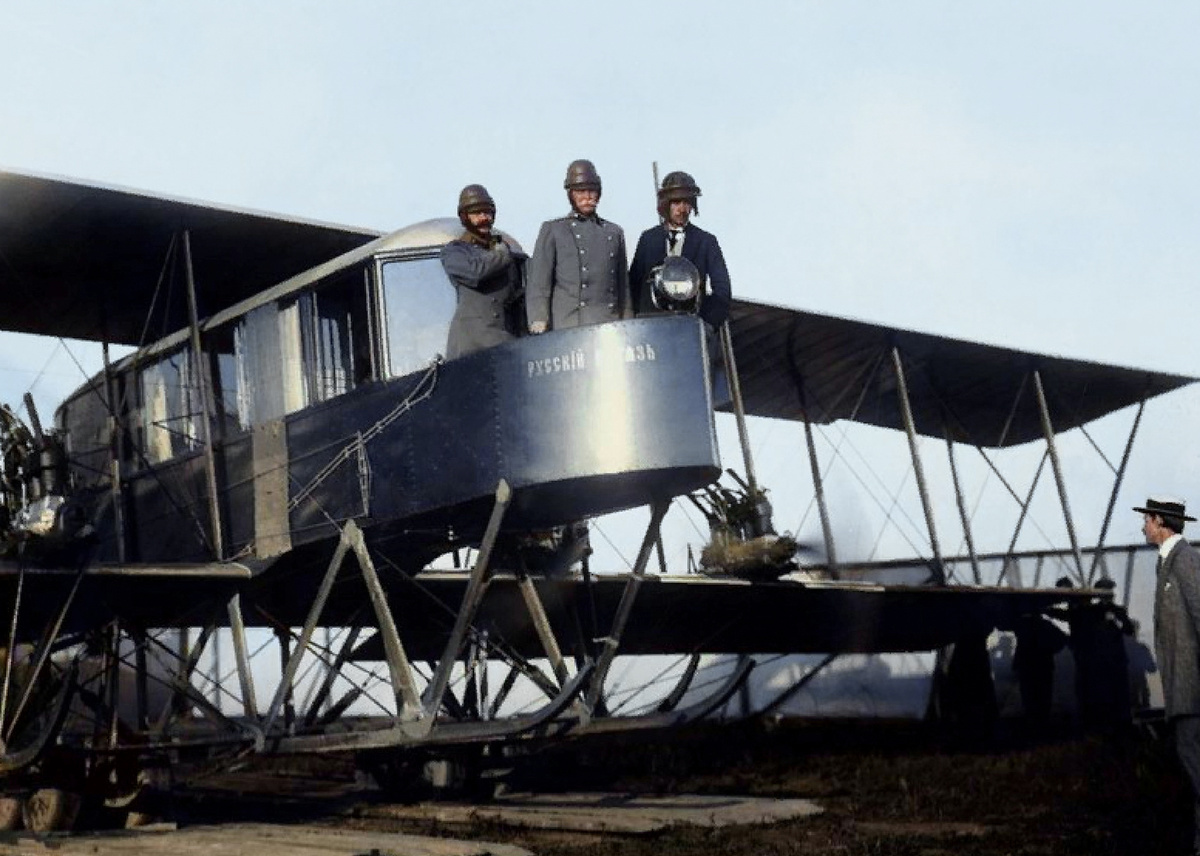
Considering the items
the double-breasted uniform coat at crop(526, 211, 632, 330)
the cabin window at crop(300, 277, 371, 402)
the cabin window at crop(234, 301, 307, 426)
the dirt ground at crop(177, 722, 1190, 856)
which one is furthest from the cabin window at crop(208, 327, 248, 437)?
the dirt ground at crop(177, 722, 1190, 856)

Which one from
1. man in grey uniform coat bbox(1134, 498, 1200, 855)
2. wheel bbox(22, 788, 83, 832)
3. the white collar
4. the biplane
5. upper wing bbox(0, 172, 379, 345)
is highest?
upper wing bbox(0, 172, 379, 345)

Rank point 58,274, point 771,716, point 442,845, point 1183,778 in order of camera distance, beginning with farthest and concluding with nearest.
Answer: point 771,716 < point 58,274 < point 1183,778 < point 442,845

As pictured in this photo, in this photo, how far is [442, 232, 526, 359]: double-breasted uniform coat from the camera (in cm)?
996

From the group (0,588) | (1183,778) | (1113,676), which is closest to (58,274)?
(0,588)

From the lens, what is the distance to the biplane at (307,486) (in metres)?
9.36

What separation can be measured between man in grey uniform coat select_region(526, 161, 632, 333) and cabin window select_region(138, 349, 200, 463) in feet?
12.6

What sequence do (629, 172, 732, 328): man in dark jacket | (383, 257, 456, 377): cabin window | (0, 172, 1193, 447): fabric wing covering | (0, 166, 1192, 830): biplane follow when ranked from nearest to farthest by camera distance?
1. (0, 166, 1192, 830): biplane
2. (629, 172, 732, 328): man in dark jacket
3. (383, 257, 456, 377): cabin window
4. (0, 172, 1193, 447): fabric wing covering

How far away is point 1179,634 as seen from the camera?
7.11 m

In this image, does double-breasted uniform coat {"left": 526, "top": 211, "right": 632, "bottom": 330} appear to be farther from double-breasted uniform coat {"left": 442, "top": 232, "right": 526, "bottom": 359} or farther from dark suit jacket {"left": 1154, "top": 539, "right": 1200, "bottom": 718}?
dark suit jacket {"left": 1154, "top": 539, "right": 1200, "bottom": 718}

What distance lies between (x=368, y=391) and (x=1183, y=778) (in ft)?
19.6

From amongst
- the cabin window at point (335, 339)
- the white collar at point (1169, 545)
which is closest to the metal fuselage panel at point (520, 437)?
the cabin window at point (335, 339)

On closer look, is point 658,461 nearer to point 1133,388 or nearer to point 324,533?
point 324,533

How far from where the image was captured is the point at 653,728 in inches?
390

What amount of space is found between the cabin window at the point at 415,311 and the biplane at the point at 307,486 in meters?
0.02
